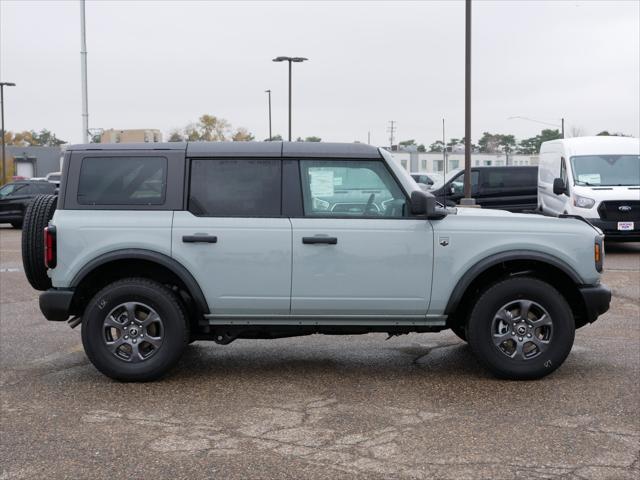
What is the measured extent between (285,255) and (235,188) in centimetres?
66

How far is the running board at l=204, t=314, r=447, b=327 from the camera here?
6168 millimetres

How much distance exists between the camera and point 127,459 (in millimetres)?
4477

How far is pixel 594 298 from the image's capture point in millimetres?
6172

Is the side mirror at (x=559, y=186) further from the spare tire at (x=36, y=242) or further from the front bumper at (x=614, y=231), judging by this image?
the spare tire at (x=36, y=242)

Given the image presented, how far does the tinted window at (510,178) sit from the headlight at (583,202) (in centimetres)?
570

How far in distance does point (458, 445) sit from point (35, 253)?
3.52 meters

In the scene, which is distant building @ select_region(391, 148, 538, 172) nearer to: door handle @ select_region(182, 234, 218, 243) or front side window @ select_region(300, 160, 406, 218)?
front side window @ select_region(300, 160, 406, 218)

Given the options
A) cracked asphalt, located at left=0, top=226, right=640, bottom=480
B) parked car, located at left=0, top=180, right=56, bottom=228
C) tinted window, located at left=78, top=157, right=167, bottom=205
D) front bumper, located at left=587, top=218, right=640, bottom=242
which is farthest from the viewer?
parked car, located at left=0, top=180, right=56, bottom=228

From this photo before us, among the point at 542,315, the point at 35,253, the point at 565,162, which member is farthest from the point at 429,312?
the point at 565,162

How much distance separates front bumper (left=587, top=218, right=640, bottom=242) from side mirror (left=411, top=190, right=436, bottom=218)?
1032 cm

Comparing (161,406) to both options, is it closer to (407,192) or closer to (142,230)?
(142,230)

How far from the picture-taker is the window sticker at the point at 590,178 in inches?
640

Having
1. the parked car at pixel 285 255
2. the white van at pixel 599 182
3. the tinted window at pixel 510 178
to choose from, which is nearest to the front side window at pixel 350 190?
the parked car at pixel 285 255

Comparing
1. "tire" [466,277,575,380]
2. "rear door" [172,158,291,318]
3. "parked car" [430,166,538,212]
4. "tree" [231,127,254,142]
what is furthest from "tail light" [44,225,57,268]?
"tree" [231,127,254,142]
